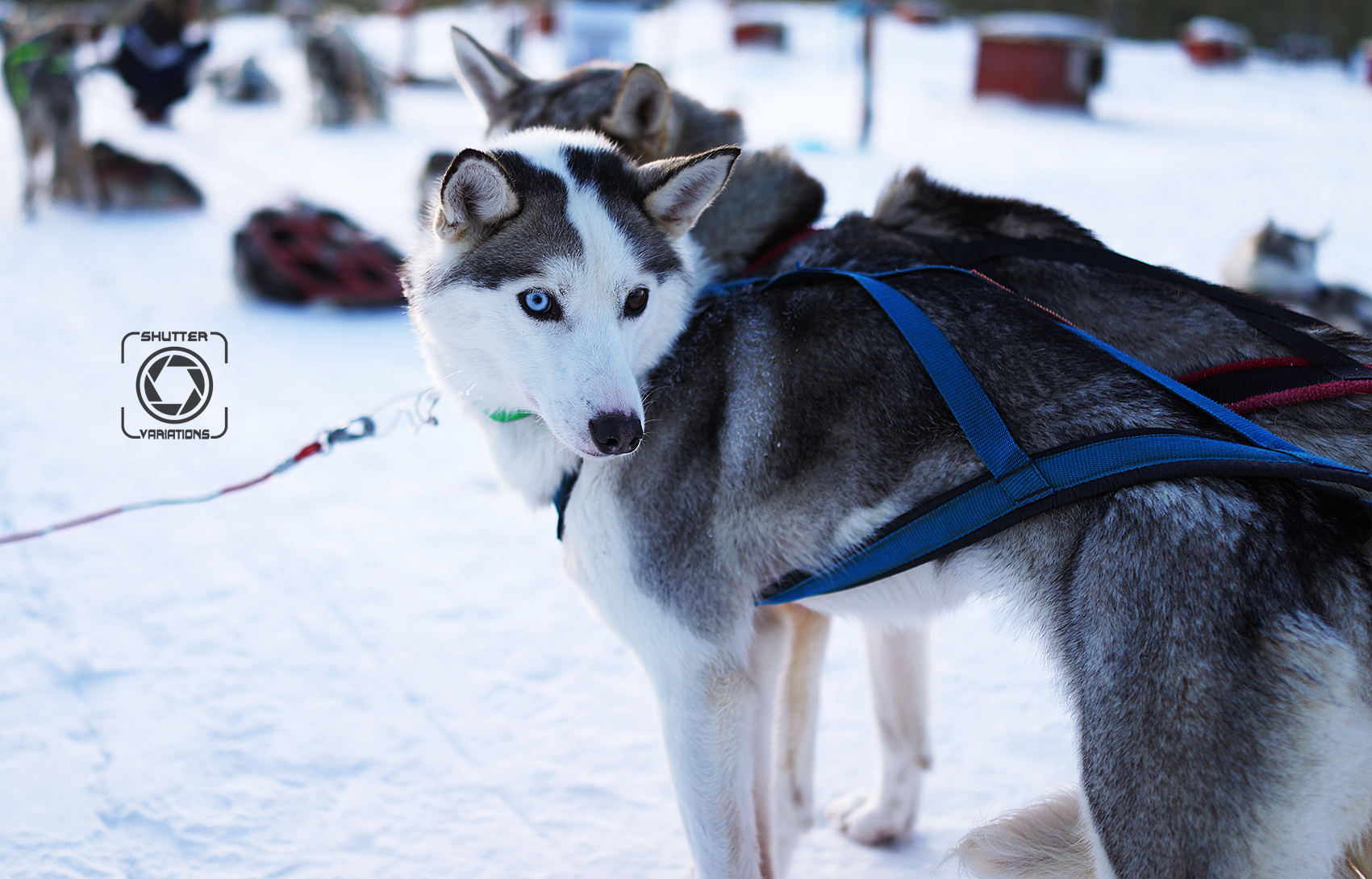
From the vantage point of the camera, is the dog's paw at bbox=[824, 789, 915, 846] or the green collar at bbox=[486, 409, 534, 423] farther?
the dog's paw at bbox=[824, 789, 915, 846]

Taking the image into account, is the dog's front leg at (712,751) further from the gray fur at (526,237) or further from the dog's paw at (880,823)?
the gray fur at (526,237)

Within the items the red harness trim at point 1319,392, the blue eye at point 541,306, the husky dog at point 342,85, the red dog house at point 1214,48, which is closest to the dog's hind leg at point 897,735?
the red harness trim at point 1319,392

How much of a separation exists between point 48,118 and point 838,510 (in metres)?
8.94

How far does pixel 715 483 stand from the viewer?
167cm

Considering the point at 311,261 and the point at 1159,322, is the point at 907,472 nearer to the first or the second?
the point at 1159,322

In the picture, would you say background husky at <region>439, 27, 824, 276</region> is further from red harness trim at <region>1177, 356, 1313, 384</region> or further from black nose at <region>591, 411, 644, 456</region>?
red harness trim at <region>1177, 356, 1313, 384</region>

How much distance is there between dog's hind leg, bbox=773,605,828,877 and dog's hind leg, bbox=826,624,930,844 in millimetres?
192

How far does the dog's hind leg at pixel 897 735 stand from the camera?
223 cm

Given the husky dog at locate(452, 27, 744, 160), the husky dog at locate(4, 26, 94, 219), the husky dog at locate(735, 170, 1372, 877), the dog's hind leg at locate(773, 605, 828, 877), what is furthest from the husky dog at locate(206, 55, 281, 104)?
the dog's hind leg at locate(773, 605, 828, 877)

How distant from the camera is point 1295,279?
5129mm

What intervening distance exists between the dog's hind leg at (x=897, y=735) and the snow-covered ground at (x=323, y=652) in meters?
0.07

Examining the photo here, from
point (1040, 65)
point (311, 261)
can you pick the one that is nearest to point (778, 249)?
point (311, 261)

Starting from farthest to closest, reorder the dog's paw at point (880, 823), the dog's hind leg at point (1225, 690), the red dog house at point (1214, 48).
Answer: the red dog house at point (1214, 48) < the dog's paw at point (880, 823) < the dog's hind leg at point (1225, 690)

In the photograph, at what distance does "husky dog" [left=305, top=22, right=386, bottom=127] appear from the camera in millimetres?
12422
